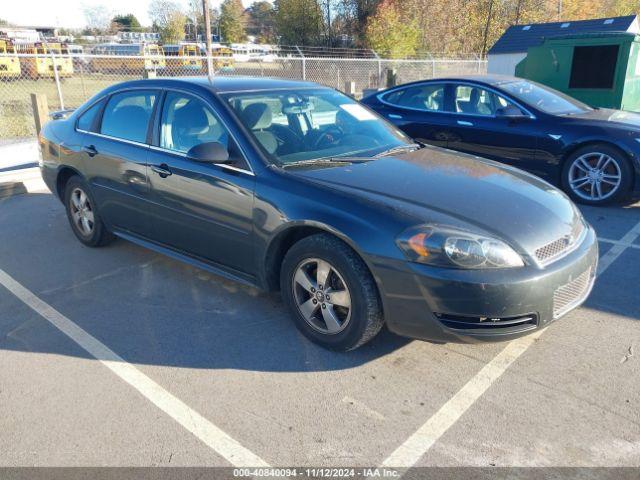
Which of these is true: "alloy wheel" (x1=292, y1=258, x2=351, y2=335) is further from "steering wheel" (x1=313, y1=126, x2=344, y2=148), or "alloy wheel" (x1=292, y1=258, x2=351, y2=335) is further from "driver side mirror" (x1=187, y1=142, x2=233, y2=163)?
"steering wheel" (x1=313, y1=126, x2=344, y2=148)

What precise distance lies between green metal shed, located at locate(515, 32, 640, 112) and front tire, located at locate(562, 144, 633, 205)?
5.79m

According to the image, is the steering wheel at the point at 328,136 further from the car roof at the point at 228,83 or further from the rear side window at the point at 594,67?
the rear side window at the point at 594,67

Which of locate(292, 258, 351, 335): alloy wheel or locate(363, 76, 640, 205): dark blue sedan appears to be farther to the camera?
locate(363, 76, 640, 205): dark blue sedan

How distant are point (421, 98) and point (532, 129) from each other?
159 centimetres

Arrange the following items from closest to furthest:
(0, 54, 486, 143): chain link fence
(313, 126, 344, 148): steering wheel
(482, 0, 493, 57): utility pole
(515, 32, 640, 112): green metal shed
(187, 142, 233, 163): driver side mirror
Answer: (187, 142, 233, 163): driver side mirror → (313, 126, 344, 148): steering wheel → (515, 32, 640, 112): green metal shed → (0, 54, 486, 143): chain link fence → (482, 0, 493, 57): utility pole

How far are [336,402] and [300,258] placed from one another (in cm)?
87

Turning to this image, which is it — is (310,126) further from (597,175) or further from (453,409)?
(597,175)

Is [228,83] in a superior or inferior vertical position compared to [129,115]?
superior

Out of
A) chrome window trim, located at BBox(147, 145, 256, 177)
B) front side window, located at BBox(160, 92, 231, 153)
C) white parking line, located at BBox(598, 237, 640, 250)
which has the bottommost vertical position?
white parking line, located at BBox(598, 237, 640, 250)

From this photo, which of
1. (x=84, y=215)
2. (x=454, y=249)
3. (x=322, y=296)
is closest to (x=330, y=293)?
(x=322, y=296)

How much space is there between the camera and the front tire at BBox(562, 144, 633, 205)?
19.9 feet

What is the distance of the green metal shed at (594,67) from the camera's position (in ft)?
36.4

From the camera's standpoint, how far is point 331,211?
3141mm

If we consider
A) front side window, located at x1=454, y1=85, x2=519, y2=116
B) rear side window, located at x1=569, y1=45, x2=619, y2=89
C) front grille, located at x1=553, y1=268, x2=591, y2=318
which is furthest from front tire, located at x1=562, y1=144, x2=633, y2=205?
rear side window, located at x1=569, y1=45, x2=619, y2=89
